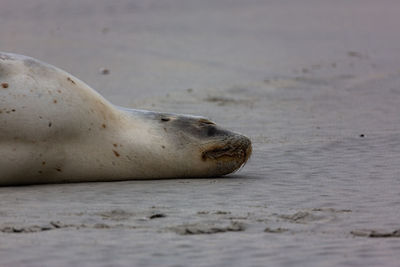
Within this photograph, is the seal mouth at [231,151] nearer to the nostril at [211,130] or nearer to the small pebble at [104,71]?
the nostril at [211,130]

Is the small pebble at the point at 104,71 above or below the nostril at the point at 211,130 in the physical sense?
below

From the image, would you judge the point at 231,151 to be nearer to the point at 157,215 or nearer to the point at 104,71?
the point at 157,215

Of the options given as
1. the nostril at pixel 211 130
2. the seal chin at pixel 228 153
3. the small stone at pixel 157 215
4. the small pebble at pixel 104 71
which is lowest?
the small stone at pixel 157 215

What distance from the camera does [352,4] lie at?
2902 centimetres

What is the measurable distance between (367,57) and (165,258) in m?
14.2

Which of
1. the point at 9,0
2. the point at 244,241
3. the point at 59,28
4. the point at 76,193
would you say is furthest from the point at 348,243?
the point at 9,0

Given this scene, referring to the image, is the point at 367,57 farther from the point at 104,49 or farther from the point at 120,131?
the point at 120,131

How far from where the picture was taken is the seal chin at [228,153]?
682 cm

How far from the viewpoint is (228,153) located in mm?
6855

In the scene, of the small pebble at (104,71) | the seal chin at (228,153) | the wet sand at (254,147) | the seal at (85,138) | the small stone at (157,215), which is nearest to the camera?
the wet sand at (254,147)

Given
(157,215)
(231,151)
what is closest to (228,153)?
(231,151)

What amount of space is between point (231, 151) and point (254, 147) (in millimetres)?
1703

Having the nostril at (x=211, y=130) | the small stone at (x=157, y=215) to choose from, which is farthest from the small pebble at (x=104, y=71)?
the small stone at (x=157, y=215)

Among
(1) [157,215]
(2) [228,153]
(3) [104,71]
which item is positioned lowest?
(1) [157,215]
